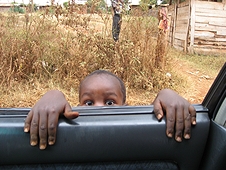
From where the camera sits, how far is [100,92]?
5.58 feet

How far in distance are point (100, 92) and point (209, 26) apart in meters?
9.30

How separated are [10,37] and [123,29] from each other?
6.22ft

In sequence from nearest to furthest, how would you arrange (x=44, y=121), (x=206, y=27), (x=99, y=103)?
(x=44, y=121) → (x=99, y=103) → (x=206, y=27)

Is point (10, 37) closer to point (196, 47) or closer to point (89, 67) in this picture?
point (89, 67)

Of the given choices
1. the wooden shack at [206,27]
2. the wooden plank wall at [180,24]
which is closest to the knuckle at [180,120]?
the wooden shack at [206,27]

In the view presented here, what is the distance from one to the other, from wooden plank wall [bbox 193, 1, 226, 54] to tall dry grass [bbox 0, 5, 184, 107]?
218 inches

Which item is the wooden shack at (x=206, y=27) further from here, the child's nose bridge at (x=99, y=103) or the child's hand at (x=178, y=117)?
the child's hand at (x=178, y=117)

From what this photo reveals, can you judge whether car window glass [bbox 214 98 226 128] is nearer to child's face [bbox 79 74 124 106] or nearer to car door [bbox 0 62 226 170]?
car door [bbox 0 62 226 170]

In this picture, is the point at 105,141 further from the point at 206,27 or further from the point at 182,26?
the point at 182,26


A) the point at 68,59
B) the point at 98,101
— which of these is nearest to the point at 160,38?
the point at 68,59

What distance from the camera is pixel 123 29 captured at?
475 cm

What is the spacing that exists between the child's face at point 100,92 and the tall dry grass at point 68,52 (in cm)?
267

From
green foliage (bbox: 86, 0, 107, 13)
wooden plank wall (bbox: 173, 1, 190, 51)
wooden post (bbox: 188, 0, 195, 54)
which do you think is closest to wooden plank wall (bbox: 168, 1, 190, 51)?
wooden plank wall (bbox: 173, 1, 190, 51)

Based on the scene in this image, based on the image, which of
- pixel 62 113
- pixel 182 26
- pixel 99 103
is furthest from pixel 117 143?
pixel 182 26
